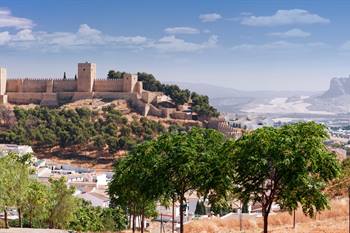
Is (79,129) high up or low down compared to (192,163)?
down

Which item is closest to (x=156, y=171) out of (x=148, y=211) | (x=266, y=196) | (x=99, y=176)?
(x=266, y=196)

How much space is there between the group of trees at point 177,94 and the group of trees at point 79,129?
7.09 meters

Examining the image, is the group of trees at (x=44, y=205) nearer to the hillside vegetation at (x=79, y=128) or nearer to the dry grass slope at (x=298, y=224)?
the dry grass slope at (x=298, y=224)

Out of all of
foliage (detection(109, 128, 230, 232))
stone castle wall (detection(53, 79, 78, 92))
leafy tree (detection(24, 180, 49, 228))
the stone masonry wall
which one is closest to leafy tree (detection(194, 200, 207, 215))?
leafy tree (detection(24, 180, 49, 228))

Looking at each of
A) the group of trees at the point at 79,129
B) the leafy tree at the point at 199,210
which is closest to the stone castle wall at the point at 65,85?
the group of trees at the point at 79,129

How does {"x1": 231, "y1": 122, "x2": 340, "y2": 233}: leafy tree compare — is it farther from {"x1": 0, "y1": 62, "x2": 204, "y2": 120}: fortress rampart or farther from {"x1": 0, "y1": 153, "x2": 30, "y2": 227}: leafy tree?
{"x1": 0, "y1": 62, "x2": 204, "y2": 120}: fortress rampart

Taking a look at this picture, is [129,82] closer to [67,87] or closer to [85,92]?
[85,92]

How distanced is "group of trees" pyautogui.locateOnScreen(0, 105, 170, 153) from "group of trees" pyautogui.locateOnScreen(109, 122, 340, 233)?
38261 millimetres

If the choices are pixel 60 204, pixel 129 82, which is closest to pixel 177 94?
pixel 129 82

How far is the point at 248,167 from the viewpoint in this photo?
35.2ft

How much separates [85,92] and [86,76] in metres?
1.86

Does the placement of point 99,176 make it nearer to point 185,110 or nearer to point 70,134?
point 70,134

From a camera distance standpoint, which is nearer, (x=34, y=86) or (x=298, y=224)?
(x=298, y=224)

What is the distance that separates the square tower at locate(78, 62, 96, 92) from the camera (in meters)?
63.2
